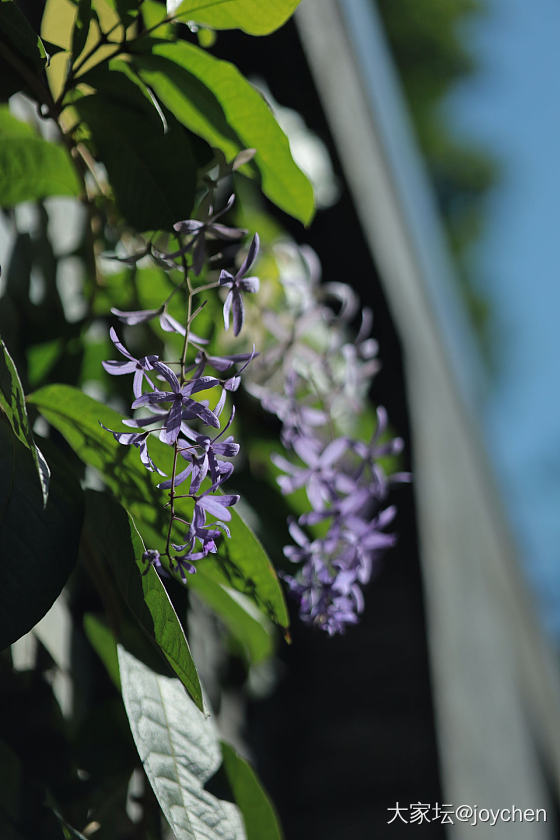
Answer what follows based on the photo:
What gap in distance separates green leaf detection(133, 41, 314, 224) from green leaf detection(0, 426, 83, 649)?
18cm

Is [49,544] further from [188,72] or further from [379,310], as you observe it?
[379,310]

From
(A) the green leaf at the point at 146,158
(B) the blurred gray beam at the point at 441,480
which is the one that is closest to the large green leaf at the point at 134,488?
(A) the green leaf at the point at 146,158

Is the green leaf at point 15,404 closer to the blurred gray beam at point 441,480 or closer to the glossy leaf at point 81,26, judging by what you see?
the glossy leaf at point 81,26

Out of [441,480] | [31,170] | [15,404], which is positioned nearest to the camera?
[15,404]

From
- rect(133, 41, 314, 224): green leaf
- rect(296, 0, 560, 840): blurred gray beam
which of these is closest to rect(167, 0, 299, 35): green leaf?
rect(133, 41, 314, 224): green leaf

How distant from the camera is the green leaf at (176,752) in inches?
12.8

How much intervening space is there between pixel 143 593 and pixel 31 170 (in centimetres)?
23

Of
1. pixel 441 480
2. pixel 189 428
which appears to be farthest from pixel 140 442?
pixel 441 480

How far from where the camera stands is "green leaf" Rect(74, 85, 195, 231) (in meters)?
0.37

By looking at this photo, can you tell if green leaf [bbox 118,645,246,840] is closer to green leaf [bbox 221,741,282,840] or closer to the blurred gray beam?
green leaf [bbox 221,741,282,840]

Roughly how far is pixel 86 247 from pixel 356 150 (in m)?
0.65

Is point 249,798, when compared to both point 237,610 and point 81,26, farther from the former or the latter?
point 81,26

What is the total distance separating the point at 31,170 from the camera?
0.40m

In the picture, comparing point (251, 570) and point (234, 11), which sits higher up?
point (234, 11)
